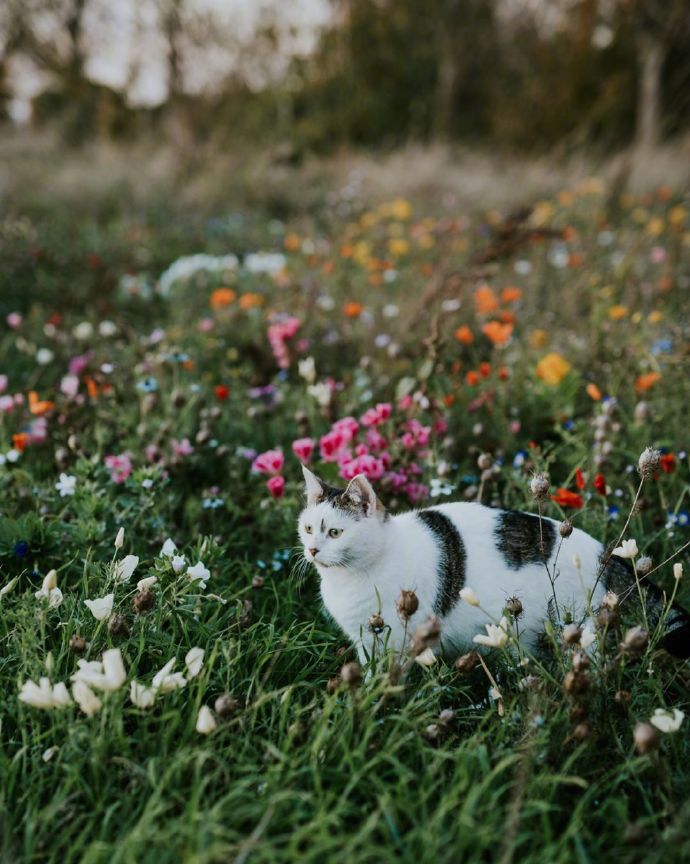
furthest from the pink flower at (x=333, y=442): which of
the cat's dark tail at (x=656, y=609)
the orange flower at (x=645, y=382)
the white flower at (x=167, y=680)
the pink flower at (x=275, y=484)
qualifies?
the orange flower at (x=645, y=382)

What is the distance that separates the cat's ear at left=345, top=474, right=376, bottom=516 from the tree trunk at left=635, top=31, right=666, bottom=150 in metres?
10.3

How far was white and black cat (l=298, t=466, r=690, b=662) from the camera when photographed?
6.75ft

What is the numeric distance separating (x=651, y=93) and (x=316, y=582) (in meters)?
11.6

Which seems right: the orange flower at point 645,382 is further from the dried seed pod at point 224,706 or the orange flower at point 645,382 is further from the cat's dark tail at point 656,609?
the dried seed pod at point 224,706

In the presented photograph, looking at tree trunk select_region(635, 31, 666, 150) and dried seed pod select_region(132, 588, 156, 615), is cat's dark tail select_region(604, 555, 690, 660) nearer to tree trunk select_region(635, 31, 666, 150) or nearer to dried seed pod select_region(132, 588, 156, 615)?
dried seed pod select_region(132, 588, 156, 615)

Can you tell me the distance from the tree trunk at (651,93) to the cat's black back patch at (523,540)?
10.1 metres

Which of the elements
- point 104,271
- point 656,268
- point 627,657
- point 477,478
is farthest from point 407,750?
point 104,271

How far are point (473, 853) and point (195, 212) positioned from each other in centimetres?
749

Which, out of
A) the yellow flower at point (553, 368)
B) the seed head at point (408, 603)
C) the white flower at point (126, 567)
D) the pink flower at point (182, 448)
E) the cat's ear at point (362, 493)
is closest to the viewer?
the seed head at point (408, 603)

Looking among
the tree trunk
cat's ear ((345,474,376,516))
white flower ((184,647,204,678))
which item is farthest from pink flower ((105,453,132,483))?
the tree trunk

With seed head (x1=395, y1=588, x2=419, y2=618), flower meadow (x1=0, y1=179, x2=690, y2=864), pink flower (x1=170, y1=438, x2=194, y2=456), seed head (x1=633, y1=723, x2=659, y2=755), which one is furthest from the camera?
pink flower (x1=170, y1=438, x2=194, y2=456)

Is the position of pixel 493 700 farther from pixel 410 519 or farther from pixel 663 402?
pixel 663 402

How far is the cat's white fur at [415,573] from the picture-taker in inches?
80.9

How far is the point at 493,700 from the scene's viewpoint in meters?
1.88
